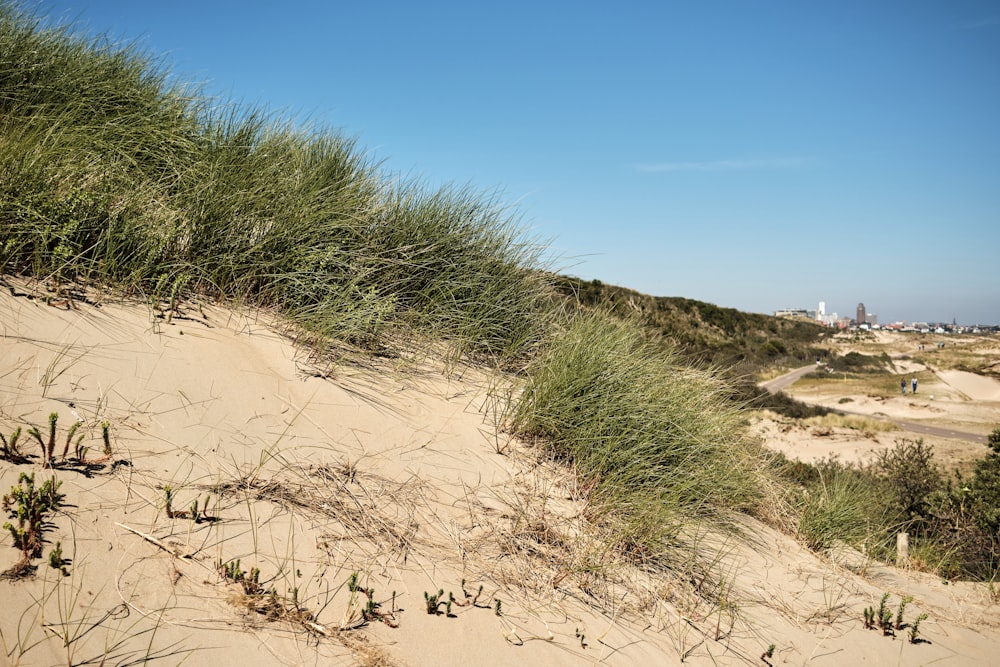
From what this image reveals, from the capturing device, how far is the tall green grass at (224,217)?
3963mm

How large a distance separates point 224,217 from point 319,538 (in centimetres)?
281

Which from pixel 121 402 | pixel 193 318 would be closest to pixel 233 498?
pixel 121 402

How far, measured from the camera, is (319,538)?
2766mm

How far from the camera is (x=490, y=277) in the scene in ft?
18.0

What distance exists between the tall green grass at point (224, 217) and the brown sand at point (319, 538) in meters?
0.42

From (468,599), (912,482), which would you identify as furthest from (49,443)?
(912,482)

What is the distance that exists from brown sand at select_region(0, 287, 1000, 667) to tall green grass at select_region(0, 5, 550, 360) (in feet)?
1.36

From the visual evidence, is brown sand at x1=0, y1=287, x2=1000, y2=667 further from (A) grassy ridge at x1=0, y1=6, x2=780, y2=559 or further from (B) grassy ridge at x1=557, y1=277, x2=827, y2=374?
(B) grassy ridge at x1=557, y1=277, x2=827, y2=374

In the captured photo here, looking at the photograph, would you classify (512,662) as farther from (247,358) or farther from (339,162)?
(339,162)

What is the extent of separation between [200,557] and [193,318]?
1.94m

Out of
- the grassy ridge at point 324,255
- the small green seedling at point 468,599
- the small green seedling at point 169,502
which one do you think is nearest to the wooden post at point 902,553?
the grassy ridge at point 324,255

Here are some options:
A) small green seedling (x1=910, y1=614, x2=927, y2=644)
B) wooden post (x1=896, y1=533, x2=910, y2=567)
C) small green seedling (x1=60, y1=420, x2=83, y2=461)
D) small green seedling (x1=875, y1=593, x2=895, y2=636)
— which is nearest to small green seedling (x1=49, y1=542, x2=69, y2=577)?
small green seedling (x1=60, y1=420, x2=83, y2=461)

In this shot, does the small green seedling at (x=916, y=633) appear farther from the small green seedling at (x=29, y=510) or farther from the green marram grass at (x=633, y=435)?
the small green seedling at (x=29, y=510)

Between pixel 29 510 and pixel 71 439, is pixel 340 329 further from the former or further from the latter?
pixel 29 510
